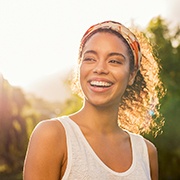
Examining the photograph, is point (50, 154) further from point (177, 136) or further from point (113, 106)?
point (177, 136)

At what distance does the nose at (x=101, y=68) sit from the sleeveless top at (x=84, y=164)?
0.30 m

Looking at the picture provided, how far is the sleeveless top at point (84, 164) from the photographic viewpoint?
3259mm

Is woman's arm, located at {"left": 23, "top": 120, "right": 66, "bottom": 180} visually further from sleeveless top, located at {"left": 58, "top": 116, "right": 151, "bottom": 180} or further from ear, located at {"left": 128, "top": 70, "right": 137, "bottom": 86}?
ear, located at {"left": 128, "top": 70, "right": 137, "bottom": 86}

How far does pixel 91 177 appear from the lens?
3.30 m

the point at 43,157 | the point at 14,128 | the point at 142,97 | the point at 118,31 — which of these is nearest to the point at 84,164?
the point at 43,157

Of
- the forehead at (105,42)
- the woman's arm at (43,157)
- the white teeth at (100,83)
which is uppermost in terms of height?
the forehead at (105,42)

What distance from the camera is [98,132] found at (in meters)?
3.58

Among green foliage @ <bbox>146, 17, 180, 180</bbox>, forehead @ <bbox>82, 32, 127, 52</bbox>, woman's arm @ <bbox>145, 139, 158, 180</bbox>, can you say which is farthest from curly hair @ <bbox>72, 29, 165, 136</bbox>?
green foliage @ <bbox>146, 17, 180, 180</bbox>

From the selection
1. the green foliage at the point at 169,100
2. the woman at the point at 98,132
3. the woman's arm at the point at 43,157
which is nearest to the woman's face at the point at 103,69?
the woman at the point at 98,132

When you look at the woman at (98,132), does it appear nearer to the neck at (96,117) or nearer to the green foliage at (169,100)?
the neck at (96,117)

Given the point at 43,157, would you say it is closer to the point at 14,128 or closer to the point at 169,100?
the point at 169,100

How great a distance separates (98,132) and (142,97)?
68cm

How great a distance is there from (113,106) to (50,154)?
1.86 ft

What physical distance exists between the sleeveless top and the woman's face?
205mm
